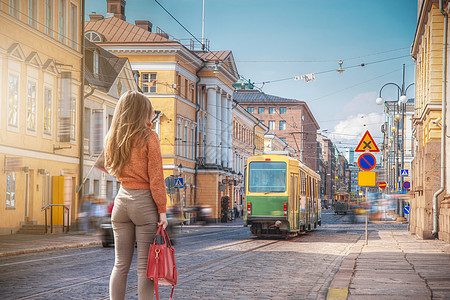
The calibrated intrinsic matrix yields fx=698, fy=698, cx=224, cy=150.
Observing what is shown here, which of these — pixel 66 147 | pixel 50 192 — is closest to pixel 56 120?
pixel 66 147

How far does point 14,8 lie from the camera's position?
1104 inches

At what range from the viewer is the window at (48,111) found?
103ft

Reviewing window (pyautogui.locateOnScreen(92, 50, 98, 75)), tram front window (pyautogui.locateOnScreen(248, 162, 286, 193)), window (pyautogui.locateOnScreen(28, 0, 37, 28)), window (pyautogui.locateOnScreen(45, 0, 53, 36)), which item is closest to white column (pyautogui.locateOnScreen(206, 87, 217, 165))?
window (pyautogui.locateOnScreen(92, 50, 98, 75))

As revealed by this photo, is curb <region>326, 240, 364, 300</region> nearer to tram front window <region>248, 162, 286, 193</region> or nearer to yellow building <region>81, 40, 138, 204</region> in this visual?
tram front window <region>248, 162, 286, 193</region>

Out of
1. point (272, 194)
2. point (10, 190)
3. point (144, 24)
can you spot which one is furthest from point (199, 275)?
point (144, 24)

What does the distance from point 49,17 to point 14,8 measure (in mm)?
4024

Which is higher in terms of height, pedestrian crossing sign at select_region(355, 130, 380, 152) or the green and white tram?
pedestrian crossing sign at select_region(355, 130, 380, 152)

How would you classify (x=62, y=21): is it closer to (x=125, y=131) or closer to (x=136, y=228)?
(x=125, y=131)

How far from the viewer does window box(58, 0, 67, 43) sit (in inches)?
1302

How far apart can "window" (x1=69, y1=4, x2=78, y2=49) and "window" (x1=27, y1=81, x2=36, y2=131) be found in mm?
4766

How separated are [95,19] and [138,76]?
26.6 ft

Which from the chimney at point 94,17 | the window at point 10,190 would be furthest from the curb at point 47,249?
the chimney at point 94,17

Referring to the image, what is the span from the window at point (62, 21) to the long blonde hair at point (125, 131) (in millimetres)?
28849

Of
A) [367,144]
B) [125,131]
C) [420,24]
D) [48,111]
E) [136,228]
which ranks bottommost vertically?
[136,228]
